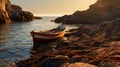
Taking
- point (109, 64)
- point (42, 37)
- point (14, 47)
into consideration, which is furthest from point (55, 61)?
point (42, 37)

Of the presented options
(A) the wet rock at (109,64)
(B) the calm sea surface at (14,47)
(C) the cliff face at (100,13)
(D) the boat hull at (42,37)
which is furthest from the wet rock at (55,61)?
(C) the cliff face at (100,13)

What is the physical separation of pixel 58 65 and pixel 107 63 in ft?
10.8

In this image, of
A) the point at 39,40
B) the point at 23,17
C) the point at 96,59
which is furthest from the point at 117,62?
the point at 23,17

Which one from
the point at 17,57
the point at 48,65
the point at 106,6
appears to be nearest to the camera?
the point at 48,65

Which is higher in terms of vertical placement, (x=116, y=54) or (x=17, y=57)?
(x=116, y=54)

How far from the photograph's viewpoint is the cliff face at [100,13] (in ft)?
348

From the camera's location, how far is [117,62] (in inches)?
487

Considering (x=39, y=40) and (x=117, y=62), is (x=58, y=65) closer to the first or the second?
(x=117, y=62)

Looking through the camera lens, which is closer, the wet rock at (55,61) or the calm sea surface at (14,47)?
the wet rock at (55,61)

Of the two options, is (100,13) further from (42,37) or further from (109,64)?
(109,64)

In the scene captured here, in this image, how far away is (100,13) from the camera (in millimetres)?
110750

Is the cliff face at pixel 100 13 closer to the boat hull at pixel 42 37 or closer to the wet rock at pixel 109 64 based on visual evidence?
the boat hull at pixel 42 37

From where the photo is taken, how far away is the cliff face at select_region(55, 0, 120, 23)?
10594cm

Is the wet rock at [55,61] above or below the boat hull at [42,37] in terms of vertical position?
above
